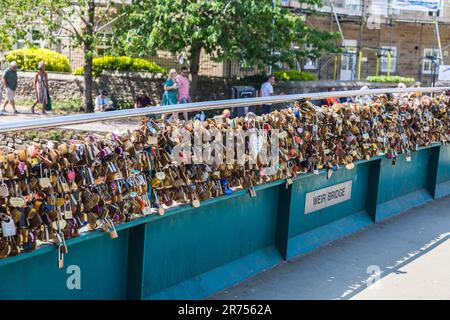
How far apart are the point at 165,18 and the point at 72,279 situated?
635 inches

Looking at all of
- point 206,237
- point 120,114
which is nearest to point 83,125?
point 206,237

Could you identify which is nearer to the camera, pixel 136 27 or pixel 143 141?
pixel 143 141

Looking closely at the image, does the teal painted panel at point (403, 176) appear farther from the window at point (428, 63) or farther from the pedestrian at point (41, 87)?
the window at point (428, 63)

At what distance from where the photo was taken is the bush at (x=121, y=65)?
25.2m

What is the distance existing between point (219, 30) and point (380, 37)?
16.6m

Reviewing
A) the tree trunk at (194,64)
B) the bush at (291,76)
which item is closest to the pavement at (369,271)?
the tree trunk at (194,64)

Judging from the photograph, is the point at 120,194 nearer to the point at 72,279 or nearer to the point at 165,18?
the point at 72,279

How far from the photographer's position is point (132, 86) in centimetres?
2484

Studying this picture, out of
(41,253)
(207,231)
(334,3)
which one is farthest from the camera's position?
(334,3)

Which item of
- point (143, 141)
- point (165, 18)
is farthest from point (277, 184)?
point (165, 18)

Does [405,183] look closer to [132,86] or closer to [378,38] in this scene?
[132,86]

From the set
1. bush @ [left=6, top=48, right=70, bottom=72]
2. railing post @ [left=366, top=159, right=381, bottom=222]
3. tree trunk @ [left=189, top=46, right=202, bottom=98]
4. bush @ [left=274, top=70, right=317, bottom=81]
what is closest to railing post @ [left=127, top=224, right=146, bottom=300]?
railing post @ [left=366, top=159, right=381, bottom=222]

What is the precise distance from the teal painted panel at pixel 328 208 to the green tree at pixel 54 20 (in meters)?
14.5

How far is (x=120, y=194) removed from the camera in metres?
5.80
